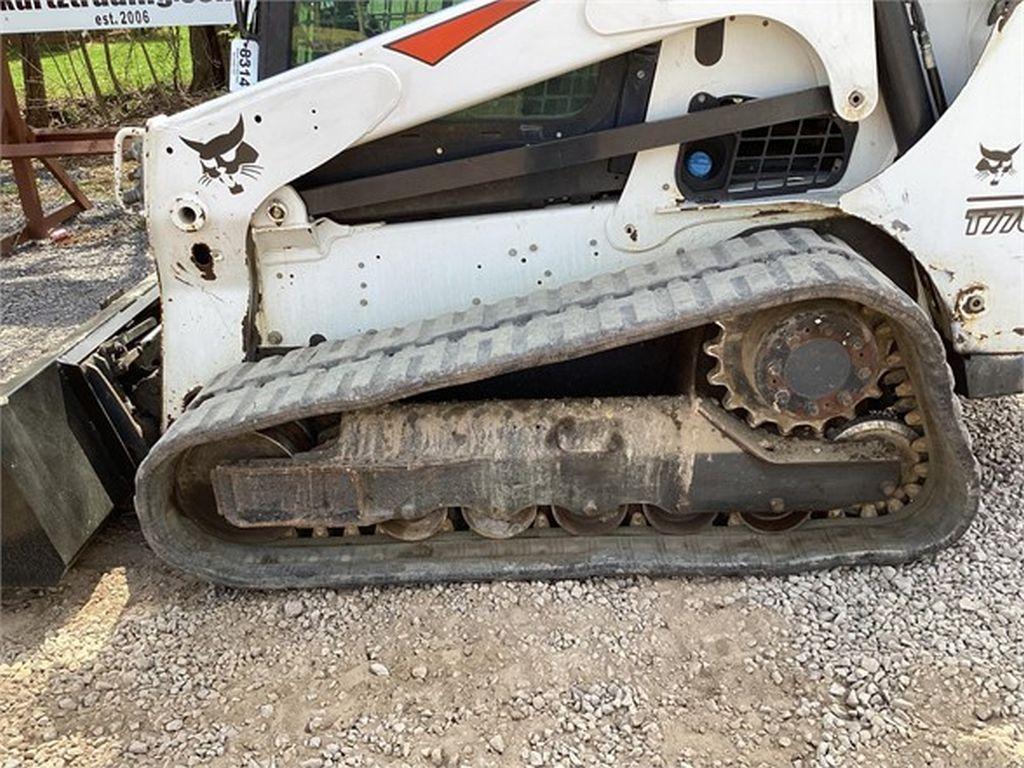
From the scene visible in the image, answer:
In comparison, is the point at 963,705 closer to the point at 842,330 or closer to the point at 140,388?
the point at 842,330

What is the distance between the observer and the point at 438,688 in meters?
2.59

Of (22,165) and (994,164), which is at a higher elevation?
(994,164)

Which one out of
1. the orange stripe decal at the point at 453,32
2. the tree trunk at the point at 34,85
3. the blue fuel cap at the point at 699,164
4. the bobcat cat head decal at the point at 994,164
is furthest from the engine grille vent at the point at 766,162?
the tree trunk at the point at 34,85

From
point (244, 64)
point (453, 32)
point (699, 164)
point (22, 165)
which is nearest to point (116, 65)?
point (22, 165)

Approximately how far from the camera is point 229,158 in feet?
9.30

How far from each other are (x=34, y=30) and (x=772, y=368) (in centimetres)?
556

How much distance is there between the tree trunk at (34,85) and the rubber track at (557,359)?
8173 millimetres

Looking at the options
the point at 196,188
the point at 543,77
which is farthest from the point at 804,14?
the point at 196,188

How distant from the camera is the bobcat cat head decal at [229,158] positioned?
2.81 metres

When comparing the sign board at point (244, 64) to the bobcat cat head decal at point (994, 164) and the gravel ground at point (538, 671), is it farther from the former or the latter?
the bobcat cat head decal at point (994, 164)

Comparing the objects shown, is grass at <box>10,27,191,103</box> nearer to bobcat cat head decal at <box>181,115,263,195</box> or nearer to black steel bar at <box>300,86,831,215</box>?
bobcat cat head decal at <box>181,115,263,195</box>

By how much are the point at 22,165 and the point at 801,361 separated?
6.19 m

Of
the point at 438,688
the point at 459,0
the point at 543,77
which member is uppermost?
the point at 459,0

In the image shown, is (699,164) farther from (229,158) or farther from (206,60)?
(206,60)
